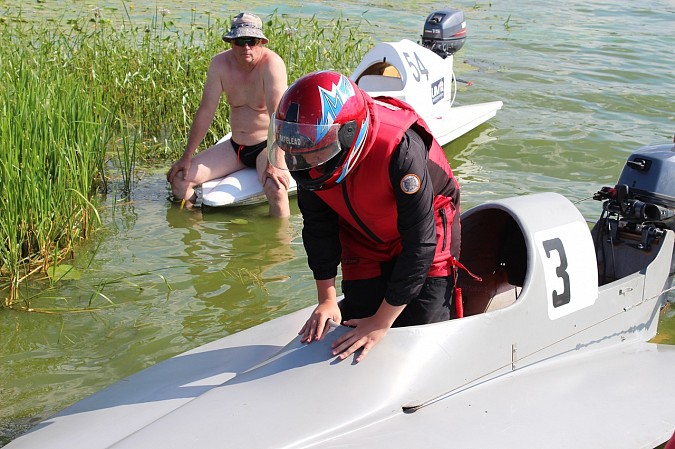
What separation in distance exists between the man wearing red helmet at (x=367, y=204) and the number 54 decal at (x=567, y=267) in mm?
378

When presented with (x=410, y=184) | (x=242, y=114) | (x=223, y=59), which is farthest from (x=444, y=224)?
(x=223, y=59)

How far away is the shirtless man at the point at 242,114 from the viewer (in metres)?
6.73

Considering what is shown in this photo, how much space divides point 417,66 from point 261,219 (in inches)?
83.5

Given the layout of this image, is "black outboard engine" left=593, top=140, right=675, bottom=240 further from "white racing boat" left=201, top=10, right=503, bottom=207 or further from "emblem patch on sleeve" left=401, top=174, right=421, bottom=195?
"white racing boat" left=201, top=10, right=503, bottom=207

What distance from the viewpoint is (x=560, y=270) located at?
3805 mm

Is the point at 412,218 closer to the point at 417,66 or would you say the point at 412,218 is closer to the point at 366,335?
the point at 366,335

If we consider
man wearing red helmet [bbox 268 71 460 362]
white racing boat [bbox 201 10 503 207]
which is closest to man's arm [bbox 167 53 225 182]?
white racing boat [bbox 201 10 503 207]

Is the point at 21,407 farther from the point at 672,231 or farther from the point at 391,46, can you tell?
the point at 391,46

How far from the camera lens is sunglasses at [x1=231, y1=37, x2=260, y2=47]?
6.63 meters

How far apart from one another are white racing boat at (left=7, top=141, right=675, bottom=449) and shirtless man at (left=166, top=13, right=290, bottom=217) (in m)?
2.74

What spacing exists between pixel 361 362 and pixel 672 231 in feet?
6.92

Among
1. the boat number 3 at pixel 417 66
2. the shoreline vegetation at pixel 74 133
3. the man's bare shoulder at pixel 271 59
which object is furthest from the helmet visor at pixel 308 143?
the boat number 3 at pixel 417 66

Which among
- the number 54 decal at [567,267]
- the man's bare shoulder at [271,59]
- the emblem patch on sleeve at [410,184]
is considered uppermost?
the emblem patch on sleeve at [410,184]

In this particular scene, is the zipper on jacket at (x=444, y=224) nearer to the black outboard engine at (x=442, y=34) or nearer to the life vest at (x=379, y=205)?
the life vest at (x=379, y=205)
